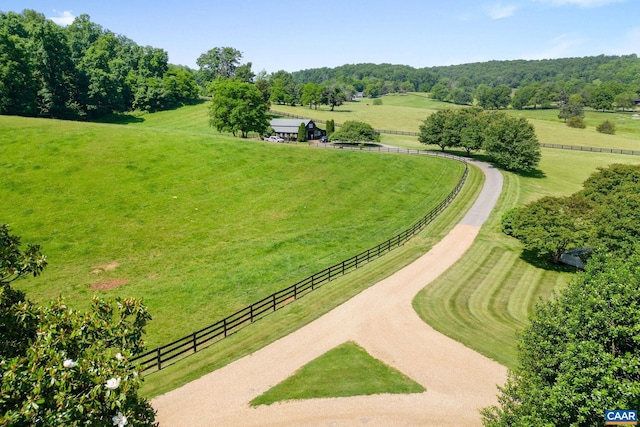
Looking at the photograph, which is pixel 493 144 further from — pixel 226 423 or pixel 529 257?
pixel 226 423

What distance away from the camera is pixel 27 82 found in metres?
80.2

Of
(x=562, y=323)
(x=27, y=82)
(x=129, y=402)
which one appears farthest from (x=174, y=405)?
(x=27, y=82)

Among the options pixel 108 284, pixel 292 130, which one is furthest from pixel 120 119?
pixel 108 284

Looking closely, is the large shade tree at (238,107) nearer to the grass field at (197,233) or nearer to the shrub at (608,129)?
the grass field at (197,233)

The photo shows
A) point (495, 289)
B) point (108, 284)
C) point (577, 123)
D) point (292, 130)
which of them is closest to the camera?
point (108, 284)

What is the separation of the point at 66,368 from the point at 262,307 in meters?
21.1

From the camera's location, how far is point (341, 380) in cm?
1808

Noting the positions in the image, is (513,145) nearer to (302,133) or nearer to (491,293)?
(302,133)

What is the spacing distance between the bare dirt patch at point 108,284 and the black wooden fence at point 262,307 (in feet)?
32.7

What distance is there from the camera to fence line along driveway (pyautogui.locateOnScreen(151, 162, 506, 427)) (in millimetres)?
15742

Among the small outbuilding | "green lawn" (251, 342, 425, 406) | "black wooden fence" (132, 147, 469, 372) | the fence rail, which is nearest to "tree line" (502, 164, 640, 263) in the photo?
"black wooden fence" (132, 147, 469, 372)

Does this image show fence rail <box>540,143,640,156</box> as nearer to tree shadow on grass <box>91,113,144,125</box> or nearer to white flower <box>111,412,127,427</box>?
tree shadow on grass <box>91,113,144,125</box>

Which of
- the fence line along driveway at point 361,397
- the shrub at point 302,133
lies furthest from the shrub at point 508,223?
the shrub at point 302,133

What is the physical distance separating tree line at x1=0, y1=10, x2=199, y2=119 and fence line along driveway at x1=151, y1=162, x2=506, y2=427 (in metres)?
88.8
